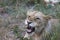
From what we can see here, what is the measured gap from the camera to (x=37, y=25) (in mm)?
4113

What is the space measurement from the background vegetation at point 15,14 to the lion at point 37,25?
405 millimetres

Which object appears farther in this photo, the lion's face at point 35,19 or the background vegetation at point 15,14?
the background vegetation at point 15,14

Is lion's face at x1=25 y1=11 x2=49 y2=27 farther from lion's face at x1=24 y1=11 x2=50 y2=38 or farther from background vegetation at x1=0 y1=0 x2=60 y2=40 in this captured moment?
background vegetation at x1=0 y1=0 x2=60 y2=40

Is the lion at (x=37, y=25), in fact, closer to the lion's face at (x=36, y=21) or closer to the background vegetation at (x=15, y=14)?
the lion's face at (x=36, y=21)

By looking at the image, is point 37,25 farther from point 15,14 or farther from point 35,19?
point 15,14

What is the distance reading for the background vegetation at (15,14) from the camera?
4.98 meters

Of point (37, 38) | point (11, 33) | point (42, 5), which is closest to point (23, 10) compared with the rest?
point (42, 5)

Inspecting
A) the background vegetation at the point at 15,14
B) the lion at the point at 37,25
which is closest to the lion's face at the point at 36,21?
the lion at the point at 37,25

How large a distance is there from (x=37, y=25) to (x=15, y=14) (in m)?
1.64

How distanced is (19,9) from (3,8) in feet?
1.32

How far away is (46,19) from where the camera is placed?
424 cm

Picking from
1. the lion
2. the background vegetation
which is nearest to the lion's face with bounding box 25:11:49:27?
the lion

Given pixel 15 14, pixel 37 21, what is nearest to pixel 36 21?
pixel 37 21

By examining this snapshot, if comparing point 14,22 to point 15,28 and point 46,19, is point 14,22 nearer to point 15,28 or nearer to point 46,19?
point 15,28
